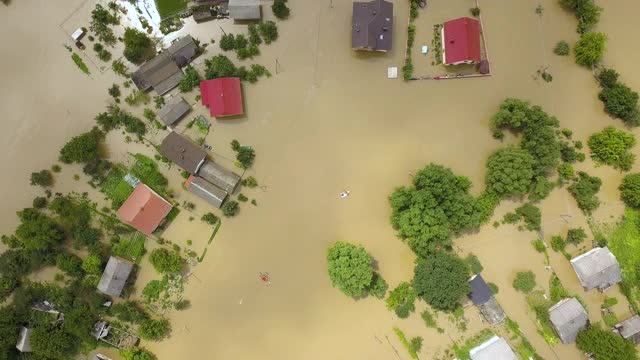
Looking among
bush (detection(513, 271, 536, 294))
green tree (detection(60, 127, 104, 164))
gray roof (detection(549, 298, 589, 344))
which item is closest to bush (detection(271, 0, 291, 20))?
green tree (detection(60, 127, 104, 164))

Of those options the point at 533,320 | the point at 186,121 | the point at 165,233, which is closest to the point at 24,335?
the point at 165,233

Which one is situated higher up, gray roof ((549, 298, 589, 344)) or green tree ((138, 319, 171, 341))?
gray roof ((549, 298, 589, 344))

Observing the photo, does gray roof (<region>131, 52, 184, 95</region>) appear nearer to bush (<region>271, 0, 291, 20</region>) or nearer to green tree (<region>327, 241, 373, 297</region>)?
bush (<region>271, 0, 291, 20</region>)

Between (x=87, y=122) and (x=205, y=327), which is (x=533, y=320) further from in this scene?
(x=87, y=122)

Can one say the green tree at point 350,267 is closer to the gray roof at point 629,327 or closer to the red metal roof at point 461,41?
the red metal roof at point 461,41

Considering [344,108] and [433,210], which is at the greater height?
Result: [344,108]

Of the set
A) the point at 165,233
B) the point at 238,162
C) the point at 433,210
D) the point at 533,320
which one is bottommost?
the point at 533,320
